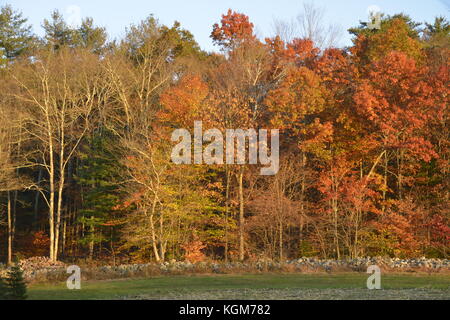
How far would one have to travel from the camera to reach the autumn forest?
85.9 feet

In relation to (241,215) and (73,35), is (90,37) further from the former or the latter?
(241,215)

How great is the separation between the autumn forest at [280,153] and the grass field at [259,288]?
8161mm

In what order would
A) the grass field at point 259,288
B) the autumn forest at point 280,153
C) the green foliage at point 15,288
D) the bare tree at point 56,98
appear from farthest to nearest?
the bare tree at point 56,98, the autumn forest at point 280,153, the grass field at point 259,288, the green foliage at point 15,288

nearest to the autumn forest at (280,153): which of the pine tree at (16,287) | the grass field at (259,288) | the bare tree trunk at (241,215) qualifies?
the bare tree trunk at (241,215)

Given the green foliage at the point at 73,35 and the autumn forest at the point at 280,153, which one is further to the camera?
the green foliage at the point at 73,35

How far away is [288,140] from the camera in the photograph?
29109 millimetres

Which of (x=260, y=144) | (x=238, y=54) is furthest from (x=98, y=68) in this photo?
(x=260, y=144)

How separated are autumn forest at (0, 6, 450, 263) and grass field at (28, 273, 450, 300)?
816 cm

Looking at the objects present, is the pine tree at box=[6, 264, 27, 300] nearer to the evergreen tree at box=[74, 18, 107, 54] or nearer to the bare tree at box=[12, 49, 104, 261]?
the bare tree at box=[12, 49, 104, 261]

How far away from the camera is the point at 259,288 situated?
15.1 meters

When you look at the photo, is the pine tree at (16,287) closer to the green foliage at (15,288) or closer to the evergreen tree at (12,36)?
the green foliage at (15,288)

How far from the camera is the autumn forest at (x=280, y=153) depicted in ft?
85.9

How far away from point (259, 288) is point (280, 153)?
47.9ft
